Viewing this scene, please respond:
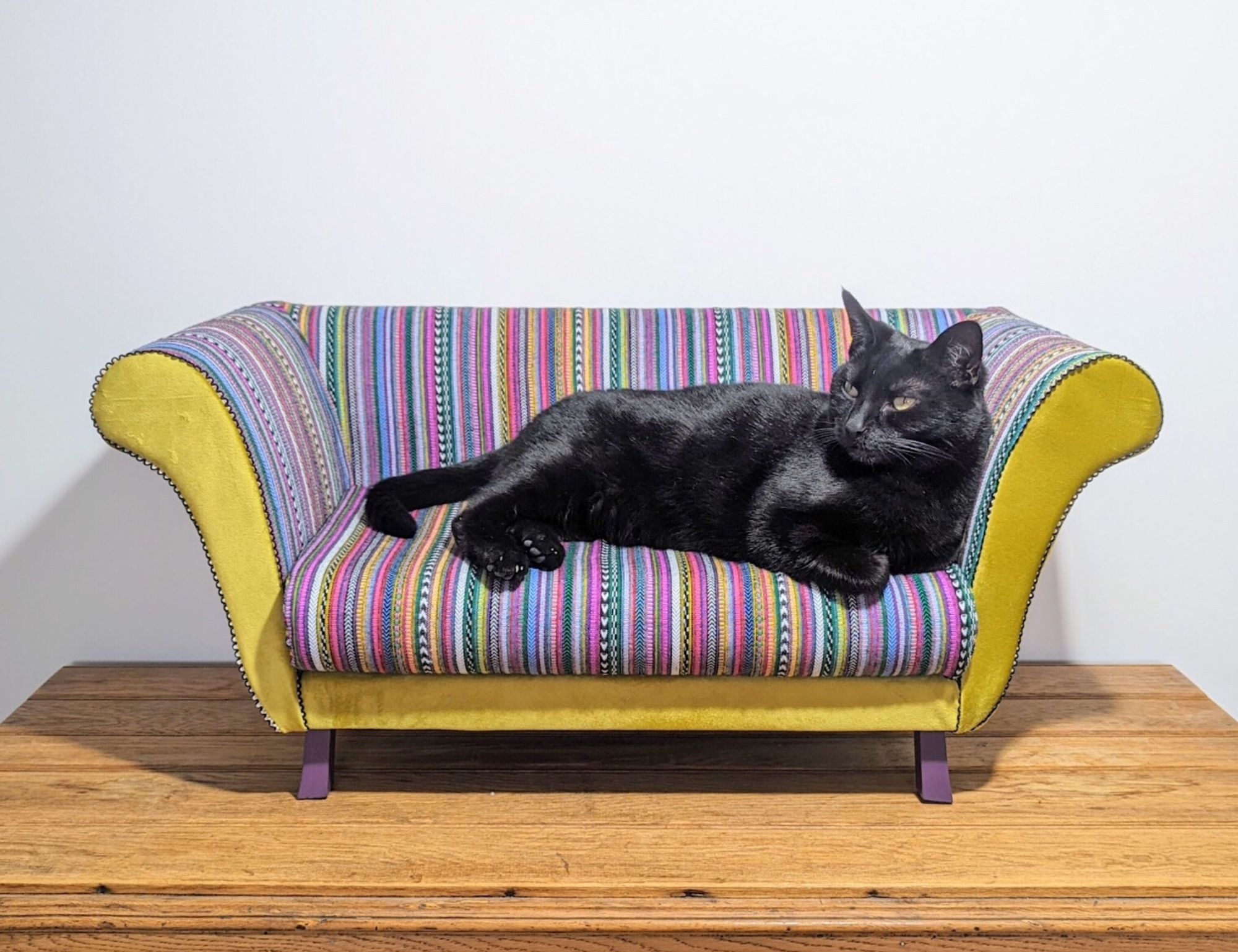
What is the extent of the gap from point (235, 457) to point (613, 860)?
87 centimetres

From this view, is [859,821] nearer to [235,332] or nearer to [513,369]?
[513,369]

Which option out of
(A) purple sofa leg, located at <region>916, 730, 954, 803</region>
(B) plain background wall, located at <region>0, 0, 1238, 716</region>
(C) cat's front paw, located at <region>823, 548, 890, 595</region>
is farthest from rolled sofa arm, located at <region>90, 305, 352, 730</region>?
(A) purple sofa leg, located at <region>916, 730, 954, 803</region>

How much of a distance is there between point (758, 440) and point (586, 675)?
503 millimetres

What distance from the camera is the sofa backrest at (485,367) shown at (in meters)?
2.18

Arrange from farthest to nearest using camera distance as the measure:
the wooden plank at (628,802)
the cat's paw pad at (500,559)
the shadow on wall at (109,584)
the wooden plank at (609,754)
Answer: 1. the shadow on wall at (109,584)
2. the wooden plank at (609,754)
3. the wooden plank at (628,802)
4. the cat's paw pad at (500,559)

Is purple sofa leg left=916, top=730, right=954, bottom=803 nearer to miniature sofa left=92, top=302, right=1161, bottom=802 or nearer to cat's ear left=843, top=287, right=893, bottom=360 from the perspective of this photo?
miniature sofa left=92, top=302, right=1161, bottom=802

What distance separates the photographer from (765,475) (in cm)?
181

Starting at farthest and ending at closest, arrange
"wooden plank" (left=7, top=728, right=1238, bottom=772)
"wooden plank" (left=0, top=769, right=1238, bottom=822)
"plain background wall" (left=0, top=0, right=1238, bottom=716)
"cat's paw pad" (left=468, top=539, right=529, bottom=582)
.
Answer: "plain background wall" (left=0, top=0, right=1238, bottom=716) < "wooden plank" (left=7, top=728, right=1238, bottom=772) < "wooden plank" (left=0, top=769, right=1238, bottom=822) < "cat's paw pad" (left=468, top=539, right=529, bottom=582)

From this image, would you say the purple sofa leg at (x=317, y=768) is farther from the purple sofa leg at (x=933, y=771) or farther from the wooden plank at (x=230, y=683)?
the purple sofa leg at (x=933, y=771)

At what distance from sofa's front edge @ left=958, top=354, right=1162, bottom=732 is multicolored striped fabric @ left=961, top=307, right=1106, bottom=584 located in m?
0.01

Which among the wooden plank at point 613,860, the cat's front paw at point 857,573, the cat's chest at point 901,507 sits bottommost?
the wooden plank at point 613,860

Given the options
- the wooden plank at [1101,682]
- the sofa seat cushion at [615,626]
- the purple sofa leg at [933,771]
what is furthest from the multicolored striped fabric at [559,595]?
the wooden plank at [1101,682]

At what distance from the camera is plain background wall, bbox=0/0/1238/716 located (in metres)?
2.27

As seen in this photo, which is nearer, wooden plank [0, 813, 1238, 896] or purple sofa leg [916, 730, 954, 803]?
wooden plank [0, 813, 1238, 896]
